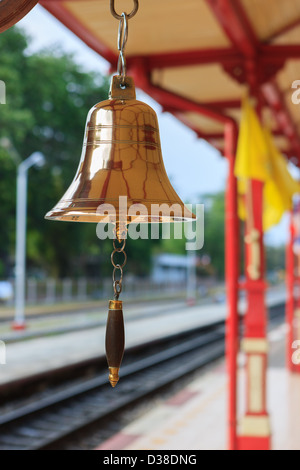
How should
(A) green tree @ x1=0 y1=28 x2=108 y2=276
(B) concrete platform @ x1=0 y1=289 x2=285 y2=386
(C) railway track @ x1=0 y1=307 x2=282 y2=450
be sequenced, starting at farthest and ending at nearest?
(A) green tree @ x1=0 y1=28 x2=108 y2=276 < (B) concrete platform @ x1=0 y1=289 x2=285 y2=386 < (C) railway track @ x1=0 y1=307 x2=282 y2=450

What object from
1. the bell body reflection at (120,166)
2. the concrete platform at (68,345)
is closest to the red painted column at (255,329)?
the bell body reflection at (120,166)

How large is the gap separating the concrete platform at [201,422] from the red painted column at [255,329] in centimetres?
67

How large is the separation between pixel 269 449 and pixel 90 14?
158 inches

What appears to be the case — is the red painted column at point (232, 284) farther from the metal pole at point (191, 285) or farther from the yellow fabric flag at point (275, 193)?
the metal pole at point (191, 285)

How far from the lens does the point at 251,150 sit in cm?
509

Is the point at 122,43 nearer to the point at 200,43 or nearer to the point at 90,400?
the point at 200,43

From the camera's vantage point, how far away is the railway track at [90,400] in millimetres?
7582

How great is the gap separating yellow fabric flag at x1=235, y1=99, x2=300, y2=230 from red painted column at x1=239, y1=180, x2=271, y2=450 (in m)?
0.14

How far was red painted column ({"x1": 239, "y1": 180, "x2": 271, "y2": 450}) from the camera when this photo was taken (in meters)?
5.32

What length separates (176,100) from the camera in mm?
5496

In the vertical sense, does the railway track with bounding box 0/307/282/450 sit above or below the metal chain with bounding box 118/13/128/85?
below

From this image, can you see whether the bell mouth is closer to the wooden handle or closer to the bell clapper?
the bell clapper

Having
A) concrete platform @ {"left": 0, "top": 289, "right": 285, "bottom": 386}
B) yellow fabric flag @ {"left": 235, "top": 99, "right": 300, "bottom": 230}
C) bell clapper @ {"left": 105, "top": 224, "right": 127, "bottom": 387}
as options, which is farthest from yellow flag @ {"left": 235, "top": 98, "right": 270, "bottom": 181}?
concrete platform @ {"left": 0, "top": 289, "right": 285, "bottom": 386}

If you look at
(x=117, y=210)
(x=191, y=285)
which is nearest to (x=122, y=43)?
(x=117, y=210)
